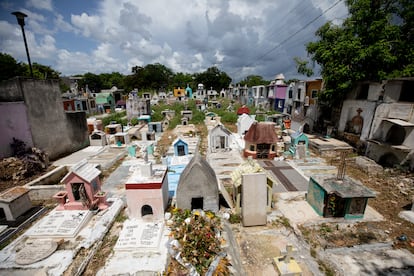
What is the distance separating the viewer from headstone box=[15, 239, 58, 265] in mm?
5902

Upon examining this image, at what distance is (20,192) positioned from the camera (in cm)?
837

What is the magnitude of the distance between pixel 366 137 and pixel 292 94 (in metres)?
15.7

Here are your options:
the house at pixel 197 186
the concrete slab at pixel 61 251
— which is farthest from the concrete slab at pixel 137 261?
the house at pixel 197 186

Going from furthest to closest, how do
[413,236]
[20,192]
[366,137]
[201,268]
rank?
[366,137] < [20,192] < [413,236] < [201,268]

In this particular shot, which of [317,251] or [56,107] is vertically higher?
[56,107]

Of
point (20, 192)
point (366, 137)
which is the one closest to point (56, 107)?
point (20, 192)

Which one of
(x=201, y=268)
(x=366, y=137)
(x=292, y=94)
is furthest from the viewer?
(x=292, y=94)

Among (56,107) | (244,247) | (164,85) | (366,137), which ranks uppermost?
(164,85)

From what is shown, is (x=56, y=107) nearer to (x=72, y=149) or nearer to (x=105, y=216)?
(x=72, y=149)

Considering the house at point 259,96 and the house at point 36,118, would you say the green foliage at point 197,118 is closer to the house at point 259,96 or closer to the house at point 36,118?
the house at point 259,96

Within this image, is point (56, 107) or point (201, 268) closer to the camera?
point (201, 268)

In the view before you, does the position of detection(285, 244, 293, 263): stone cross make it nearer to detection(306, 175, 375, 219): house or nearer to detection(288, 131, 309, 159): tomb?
detection(306, 175, 375, 219): house

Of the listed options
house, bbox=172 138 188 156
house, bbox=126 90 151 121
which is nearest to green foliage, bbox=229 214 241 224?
house, bbox=172 138 188 156

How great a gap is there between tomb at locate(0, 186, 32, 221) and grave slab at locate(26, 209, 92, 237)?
4.59ft
